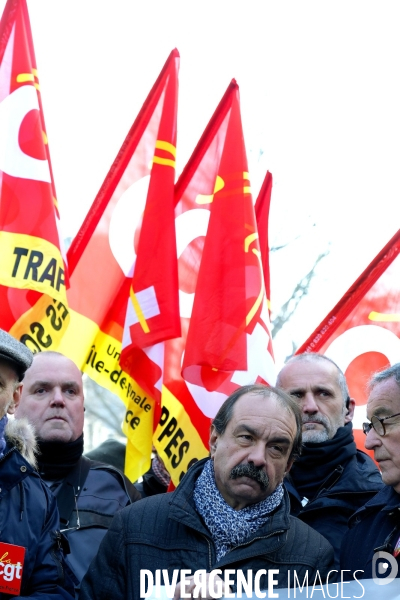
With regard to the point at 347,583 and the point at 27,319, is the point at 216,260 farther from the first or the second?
the point at 347,583

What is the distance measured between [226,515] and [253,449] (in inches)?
10.5

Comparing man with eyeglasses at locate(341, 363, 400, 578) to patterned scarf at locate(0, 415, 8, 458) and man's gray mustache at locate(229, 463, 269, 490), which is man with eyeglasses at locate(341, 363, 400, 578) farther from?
patterned scarf at locate(0, 415, 8, 458)

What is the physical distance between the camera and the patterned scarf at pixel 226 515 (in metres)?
3.33

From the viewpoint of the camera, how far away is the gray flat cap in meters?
3.36

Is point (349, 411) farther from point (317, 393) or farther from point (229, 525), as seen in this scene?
point (229, 525)

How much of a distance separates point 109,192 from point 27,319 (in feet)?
4.42

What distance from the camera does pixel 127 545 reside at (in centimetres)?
336

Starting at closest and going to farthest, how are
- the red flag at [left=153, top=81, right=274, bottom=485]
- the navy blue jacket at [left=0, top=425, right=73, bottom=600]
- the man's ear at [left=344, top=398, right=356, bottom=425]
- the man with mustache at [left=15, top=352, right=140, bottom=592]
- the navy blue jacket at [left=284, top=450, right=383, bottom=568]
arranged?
the navy blue jacket at [left=0, top=425, right=73, bottom=600], the navy blue jacket at [left=284, top=450, right=383, bottom=568], the man with mustache at [left=15, top=352, right=140, bottom=592], the man's ear at [left=344, top=398, right=356, bottom=425], the red flag at [left=153, top=81, right=274, bottom=485]

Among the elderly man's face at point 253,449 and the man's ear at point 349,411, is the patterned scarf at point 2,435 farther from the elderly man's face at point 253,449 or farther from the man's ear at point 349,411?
the man's ear at point 349,411

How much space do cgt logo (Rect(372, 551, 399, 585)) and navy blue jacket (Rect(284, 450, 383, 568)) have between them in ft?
2.66

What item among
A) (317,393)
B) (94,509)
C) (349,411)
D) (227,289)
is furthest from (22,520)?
(227,289)

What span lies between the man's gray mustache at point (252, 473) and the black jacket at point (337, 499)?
0.93 metres

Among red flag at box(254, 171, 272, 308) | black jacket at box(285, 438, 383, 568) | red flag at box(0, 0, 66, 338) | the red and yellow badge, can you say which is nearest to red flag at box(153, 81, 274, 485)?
red flag at box(254, 171, 272, 308)

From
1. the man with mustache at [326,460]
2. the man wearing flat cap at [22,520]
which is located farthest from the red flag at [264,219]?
the man wearing flat cap at [22,520]
